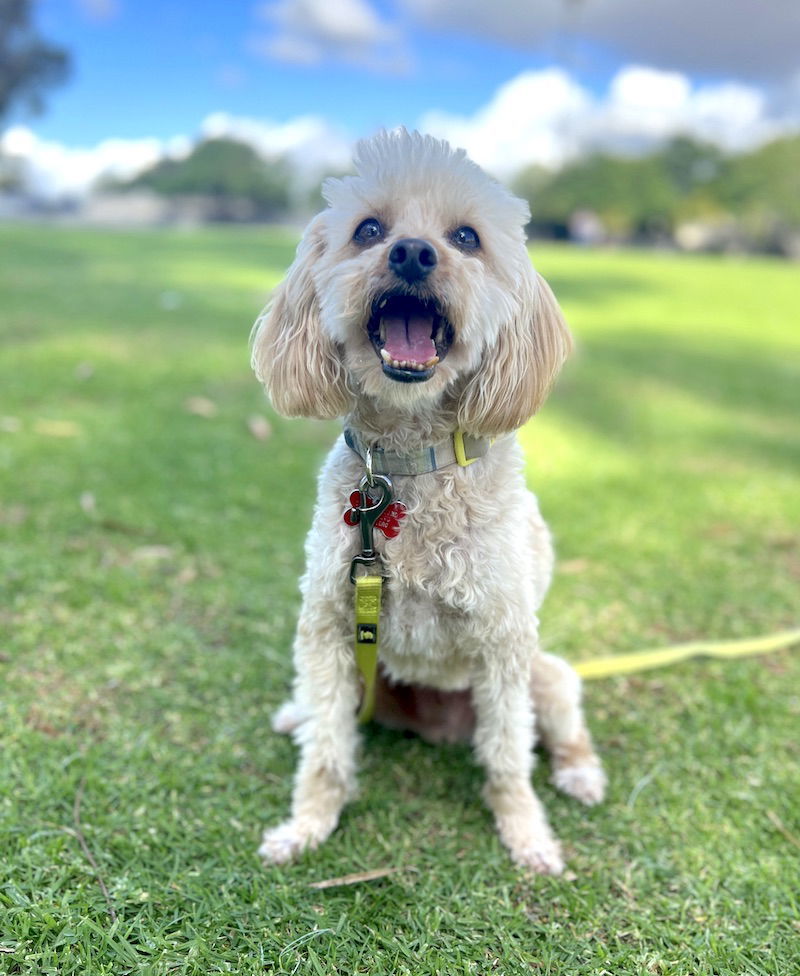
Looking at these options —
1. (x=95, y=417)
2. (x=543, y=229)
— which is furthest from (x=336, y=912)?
(x=543, y=229)

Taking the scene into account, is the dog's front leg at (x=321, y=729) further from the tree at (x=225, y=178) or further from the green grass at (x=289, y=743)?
the tree at (x=225, y=178)

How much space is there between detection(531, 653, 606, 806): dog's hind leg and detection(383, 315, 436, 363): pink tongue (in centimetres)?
108

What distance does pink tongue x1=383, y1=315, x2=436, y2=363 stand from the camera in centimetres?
194

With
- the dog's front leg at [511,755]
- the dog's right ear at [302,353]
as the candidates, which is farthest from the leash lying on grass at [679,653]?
the dog's right ear at [302,353]

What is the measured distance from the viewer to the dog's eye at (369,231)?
6.77 feet

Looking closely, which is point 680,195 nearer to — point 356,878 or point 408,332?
point 408,332

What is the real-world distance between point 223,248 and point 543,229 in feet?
189

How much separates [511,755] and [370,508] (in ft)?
2.98

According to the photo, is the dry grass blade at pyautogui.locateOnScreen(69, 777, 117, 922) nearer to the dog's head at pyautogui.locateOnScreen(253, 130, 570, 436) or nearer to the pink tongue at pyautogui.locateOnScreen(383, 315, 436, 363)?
the dog's head at pyautogui.locateOnScreen(253, 130, 570, 436)

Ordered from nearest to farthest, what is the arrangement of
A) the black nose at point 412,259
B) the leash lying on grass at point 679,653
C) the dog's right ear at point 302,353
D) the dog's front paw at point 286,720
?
the black nose at point 412,259 → the dog's right ear at point 302,353 → the dog's front paw at point 286,720 → the leash lying on grass at point 679,653

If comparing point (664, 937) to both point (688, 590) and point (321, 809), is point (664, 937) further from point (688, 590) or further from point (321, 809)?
point (688, 590)

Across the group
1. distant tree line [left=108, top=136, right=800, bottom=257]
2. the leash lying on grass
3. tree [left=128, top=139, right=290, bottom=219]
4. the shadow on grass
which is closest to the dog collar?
the leash lying on grass

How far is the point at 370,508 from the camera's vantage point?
2.05 m

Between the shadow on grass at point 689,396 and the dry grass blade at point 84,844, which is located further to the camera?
the shadow on grass at point 689,396
